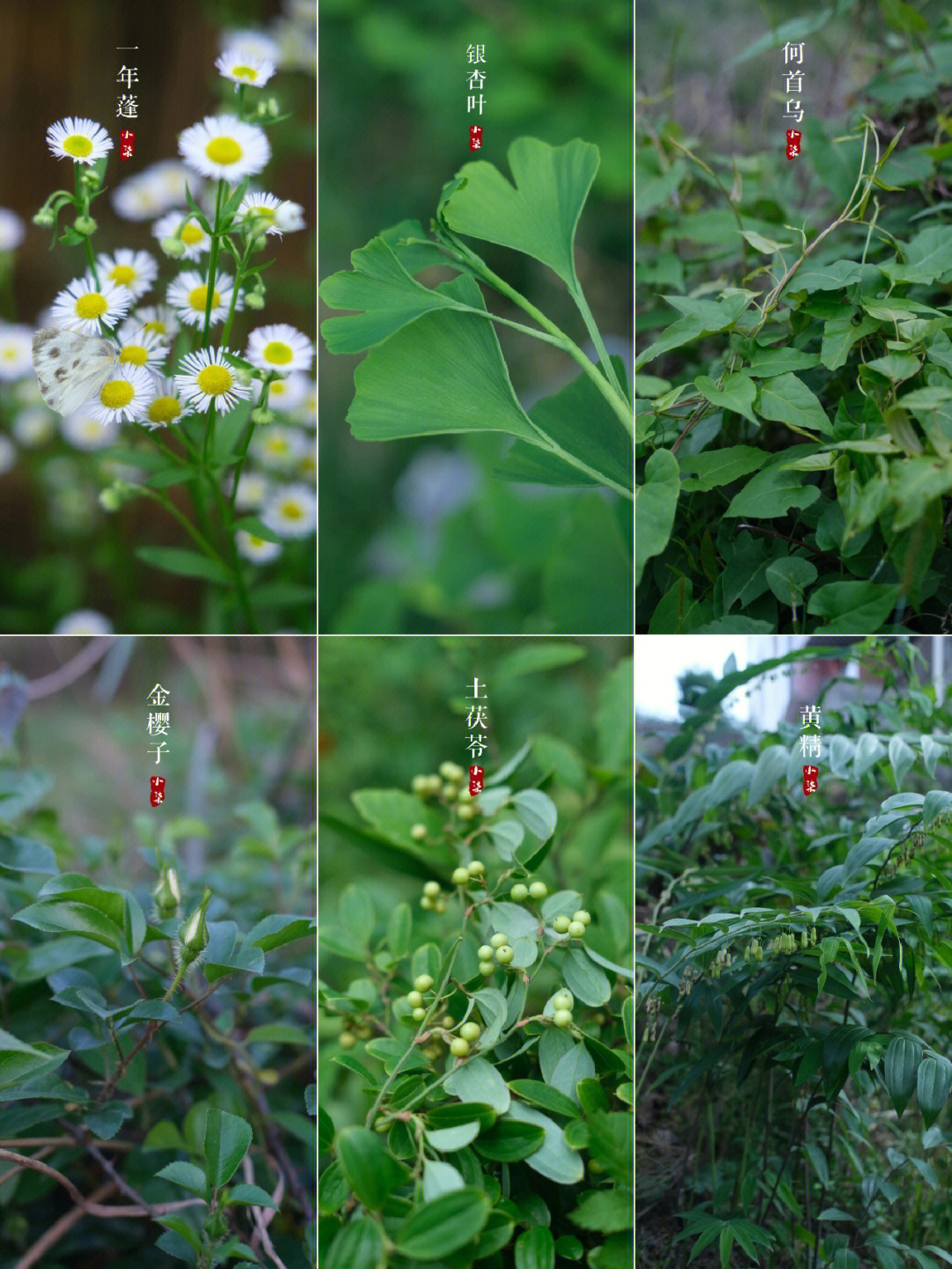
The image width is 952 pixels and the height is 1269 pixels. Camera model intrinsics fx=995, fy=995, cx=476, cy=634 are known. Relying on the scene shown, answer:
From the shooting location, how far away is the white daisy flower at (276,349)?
0.72 meters

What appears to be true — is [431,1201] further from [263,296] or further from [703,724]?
[263,296]

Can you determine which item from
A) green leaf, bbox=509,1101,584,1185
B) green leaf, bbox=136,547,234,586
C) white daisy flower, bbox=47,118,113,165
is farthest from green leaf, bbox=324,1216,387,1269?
white daisy flower, bbox=47,118,113,165

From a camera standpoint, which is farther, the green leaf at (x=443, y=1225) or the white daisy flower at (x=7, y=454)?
the white daisy flower at (x=7, y=454)

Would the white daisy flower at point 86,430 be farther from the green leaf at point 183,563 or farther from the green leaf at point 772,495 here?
the green leaf at point 772,495

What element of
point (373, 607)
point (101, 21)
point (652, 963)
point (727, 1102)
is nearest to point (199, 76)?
point (101, 21)

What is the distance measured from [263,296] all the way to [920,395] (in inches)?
17.8

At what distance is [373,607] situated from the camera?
28.7 inches

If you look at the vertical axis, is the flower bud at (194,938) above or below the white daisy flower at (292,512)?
below

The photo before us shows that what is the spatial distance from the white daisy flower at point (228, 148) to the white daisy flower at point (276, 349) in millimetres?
110

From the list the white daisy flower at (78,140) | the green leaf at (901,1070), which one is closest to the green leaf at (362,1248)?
the green leaf at (901,1070)

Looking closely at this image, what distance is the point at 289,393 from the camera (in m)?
0.72

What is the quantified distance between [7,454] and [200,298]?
19cm

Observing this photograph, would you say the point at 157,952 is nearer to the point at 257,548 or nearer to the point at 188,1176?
the point at 188,1176

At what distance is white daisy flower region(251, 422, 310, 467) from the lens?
28.5 inches
